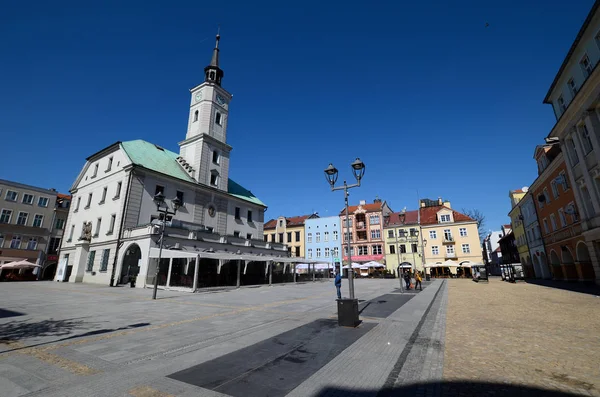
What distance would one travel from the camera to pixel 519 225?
42.7 m

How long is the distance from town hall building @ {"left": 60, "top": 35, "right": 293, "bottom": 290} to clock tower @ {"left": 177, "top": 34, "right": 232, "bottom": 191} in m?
0.13

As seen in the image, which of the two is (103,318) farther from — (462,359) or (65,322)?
(462,359)

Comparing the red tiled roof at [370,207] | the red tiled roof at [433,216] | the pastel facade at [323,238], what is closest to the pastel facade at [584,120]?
the red tiled roof at [433,216]

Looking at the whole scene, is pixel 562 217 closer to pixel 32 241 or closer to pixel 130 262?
pixel 130 262

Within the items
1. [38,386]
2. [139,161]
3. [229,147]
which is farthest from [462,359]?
[229,147]

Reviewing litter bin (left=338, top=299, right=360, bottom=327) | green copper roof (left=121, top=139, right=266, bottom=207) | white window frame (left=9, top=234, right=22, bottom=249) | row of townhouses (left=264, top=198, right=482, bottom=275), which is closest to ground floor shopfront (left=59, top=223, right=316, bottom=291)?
green copper roof (left=121, top=139, right=266, bottom=207)

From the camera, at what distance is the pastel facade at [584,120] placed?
1678 cm

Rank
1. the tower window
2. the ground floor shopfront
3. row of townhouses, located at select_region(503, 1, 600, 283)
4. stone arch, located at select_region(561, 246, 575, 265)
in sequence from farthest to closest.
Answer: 1. the tower window
2. stone arch, located at select_region(561, 246, 575, 265)
3. the ground floor shopfront
4. row of townhouses, located at select_region(503, 1, 600, 283)

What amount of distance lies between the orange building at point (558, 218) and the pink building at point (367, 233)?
25.1 m

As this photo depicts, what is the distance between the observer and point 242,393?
384cm

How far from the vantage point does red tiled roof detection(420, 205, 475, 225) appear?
48.9m

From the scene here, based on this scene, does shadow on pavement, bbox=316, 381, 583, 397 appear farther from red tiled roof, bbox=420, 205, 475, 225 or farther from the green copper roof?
red tiled roof, bbox=420, 205, 475, 225

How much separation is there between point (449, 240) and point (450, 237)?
69 cm

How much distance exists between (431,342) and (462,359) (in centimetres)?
131
